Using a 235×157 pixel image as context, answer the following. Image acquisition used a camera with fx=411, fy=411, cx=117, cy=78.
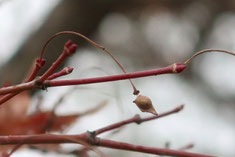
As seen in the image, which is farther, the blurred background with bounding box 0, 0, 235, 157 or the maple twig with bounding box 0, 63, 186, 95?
the blurred background with bounding box 0, 0, 235, 157

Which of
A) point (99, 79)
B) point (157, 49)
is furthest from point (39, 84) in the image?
point (157, 49)

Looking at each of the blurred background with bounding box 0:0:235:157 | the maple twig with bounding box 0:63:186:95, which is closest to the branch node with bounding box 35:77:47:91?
the maple twig with bounding box 0:63:186:95

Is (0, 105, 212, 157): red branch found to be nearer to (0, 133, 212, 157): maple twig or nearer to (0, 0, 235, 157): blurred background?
(0, 133, 212, 157): maple twig

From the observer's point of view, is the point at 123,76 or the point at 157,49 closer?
the point at 123,76

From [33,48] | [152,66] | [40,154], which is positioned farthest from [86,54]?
[40,154]

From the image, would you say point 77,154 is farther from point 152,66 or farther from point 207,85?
point 207,85

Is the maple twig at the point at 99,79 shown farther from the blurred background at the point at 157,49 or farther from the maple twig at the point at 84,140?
the blurred background at the point at 157,49

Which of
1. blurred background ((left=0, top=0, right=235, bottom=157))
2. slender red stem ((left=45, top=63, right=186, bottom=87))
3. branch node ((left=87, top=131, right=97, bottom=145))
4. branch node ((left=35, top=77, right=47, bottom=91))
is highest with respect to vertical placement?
slender red stem ((left=45, top=63, right=186, bottom=87))

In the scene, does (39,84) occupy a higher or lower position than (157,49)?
higher

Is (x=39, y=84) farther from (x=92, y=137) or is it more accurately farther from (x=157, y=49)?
(x=157, y=49)
